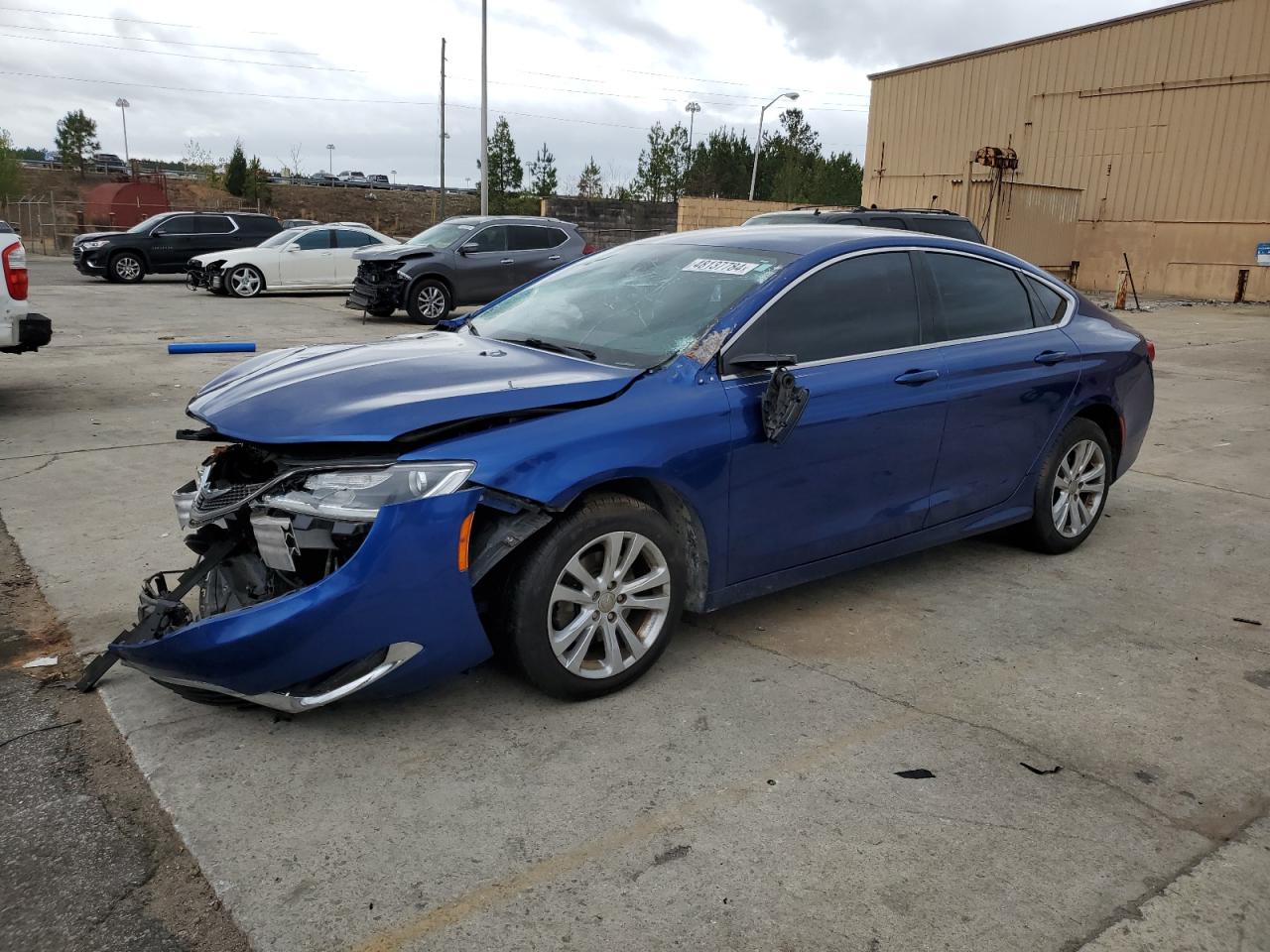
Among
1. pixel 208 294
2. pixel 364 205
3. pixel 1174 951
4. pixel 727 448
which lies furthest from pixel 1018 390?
pixel 364 205

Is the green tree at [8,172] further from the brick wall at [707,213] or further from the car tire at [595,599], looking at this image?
the car tire at [595,599]

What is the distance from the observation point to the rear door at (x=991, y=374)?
4.73 m

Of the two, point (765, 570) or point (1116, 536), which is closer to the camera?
point (765, 570)

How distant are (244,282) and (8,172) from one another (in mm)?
39691

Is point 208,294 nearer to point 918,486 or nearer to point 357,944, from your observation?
point 918,486

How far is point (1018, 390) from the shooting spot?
4.97 metres

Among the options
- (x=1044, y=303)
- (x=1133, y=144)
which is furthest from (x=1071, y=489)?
(x=1133, y=144)

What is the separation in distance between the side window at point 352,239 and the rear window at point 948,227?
1194cm

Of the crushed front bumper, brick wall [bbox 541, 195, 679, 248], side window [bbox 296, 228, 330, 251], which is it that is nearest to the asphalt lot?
the crushed front bumper

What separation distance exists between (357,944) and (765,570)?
85.0 inches

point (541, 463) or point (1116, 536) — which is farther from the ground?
point (541, 463)

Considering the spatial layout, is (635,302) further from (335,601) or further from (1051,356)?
(1051,356)

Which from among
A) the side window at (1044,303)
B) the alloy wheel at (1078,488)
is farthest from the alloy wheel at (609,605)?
the side window at (1044,303)

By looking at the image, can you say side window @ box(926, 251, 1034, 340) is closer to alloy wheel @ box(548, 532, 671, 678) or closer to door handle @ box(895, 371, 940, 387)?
door handle @ box(895, 371, 940, 387)
